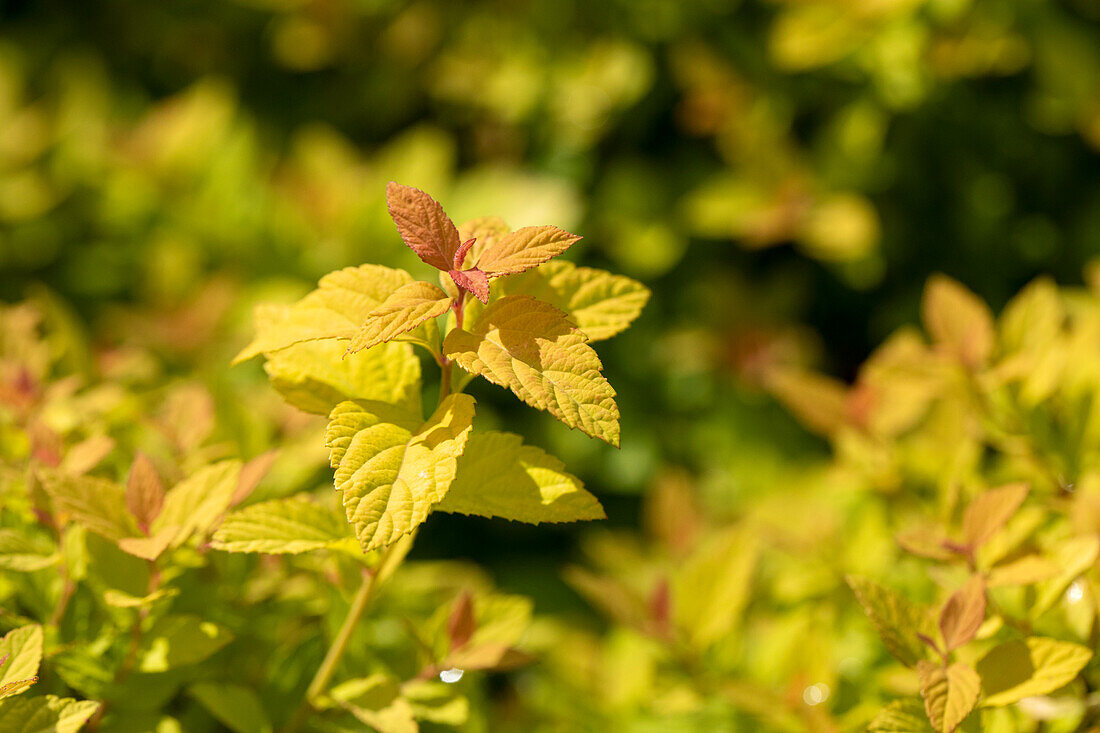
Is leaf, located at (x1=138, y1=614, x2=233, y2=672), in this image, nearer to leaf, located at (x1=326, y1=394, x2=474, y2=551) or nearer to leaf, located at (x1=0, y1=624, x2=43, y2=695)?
leaf, located at (x1=0, y1=624, x2=43, y2=695)

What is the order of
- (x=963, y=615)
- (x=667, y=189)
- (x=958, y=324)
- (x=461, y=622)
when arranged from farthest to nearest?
(x=667, y=189) → (x=958, y=324) → (x=461, y=622) → (x=963, y=615)

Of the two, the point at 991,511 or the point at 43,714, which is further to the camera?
the point at 991,511

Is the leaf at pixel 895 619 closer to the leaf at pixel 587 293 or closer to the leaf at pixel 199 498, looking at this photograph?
the leaf at pixel 587 293

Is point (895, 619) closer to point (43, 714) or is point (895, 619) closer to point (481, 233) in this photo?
point (481, 233)

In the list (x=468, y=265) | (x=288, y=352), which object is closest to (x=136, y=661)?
(x=288, y=352)

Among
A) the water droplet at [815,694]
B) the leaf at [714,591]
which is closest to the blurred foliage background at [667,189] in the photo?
the leaf at [714,591]

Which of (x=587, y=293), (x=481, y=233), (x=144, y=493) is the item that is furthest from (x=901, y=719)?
(x=144, y=493)
